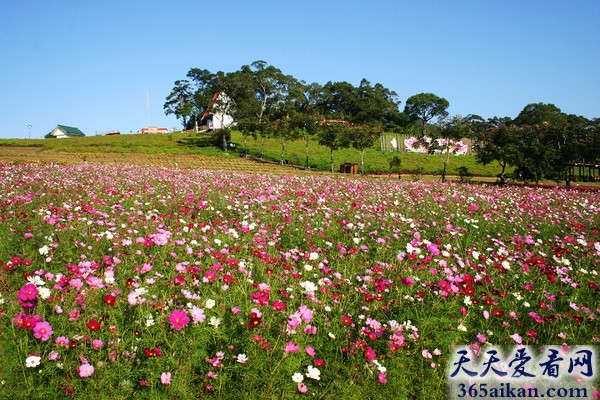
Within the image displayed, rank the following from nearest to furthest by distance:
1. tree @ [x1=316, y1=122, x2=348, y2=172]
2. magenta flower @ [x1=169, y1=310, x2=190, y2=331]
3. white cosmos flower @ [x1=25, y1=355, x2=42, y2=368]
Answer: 1. white cosmos flower @ [x1=25, y1=355, x2=42, y2=368]
2. magenta flower @ [x1=169, y1=310, x2=190, y2=331]
3. tree @ [x1=316, y1=122, x2=348, y2=172]

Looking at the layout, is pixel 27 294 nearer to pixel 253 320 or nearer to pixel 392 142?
pixel 253 320

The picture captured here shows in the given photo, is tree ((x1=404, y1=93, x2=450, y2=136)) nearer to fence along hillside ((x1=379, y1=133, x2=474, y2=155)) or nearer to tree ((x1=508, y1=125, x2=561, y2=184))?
fence along hillside ((x1=379, y1=133, x2=474, y2=155))

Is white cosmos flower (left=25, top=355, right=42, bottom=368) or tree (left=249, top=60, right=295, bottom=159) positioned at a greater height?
tree (left=249, top=60, right=295, bottom=159)

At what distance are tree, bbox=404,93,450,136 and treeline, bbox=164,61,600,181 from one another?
0.64 feet

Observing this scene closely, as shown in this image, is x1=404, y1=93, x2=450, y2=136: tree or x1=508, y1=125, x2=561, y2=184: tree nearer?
x1=508, y1=125, x2=561, y2=184: tree

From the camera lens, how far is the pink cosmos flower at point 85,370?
2064 millimetres

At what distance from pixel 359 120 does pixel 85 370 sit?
70.6 meters

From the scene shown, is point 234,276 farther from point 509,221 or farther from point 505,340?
point 509,221

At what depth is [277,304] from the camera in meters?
2.42

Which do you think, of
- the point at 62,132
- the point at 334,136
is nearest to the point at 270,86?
the point at 334,136

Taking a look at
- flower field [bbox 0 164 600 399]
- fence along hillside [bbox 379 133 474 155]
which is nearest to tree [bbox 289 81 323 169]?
fence along hillside [bbox 379 133 474 155]

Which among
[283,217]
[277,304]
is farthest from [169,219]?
[277,304]

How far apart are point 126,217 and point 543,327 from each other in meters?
5.18

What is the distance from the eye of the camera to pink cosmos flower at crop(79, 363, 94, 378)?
2064 millimetres
